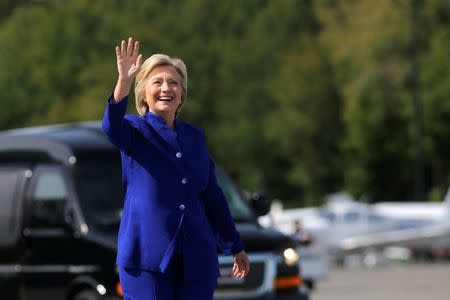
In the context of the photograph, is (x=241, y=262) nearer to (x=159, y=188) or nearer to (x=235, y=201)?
(x=159, y=188)

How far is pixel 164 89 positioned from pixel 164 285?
2.52 ft

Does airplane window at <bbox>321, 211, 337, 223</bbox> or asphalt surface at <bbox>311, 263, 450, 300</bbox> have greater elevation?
airplane window at <bbox>321, 211, 337, 223</bbox>

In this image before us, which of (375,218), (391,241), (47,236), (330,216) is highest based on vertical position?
(47,236)

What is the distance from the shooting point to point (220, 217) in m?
6.61

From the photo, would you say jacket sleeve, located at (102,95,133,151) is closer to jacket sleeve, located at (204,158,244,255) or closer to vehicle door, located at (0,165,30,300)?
jacket sleeve, located at (204,158,244,255)

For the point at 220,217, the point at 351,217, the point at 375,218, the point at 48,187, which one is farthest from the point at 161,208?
the point at 375,218

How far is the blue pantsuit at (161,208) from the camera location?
624cm

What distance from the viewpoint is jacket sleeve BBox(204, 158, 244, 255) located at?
657 centimetres

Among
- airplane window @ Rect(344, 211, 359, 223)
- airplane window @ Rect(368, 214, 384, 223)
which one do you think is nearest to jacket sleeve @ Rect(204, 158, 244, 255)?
airplane window @ Rect(344, 211, 359, 223)

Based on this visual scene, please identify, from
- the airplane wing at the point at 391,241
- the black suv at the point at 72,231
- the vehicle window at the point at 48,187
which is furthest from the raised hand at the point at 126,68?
the airplane wing at the point at 391,241

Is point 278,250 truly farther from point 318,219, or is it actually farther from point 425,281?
point 318,219

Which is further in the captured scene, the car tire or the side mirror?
the side mirror

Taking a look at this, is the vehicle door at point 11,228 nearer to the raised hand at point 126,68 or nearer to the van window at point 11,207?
the van window at point 11,207

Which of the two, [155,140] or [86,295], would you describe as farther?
[86,295]
